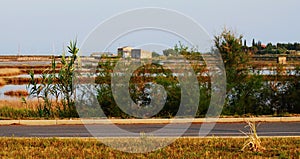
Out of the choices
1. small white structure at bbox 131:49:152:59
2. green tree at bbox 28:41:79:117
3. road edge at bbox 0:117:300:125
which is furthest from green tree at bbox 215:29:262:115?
green tree at bbox 28:41:79:117

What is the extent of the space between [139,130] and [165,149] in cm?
421

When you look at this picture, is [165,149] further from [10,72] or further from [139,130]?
[10,72]

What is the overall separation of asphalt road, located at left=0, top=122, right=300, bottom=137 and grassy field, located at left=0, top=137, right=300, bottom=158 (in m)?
2.01

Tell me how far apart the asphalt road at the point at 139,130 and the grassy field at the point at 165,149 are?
201 cm

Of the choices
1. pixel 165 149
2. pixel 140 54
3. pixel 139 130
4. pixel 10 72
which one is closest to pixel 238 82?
pixel 140 54

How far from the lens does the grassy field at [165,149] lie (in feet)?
29.4

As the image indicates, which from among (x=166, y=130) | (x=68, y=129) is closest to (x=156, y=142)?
(x=166, y=130)

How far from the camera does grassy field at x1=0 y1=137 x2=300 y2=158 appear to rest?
8969mm

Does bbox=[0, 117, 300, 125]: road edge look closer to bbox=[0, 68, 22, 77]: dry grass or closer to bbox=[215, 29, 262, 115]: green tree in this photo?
bbox=[215, 29, 262, 115]: green tree

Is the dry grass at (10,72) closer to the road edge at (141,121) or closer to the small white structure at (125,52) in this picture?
the small white structure at (125,52)

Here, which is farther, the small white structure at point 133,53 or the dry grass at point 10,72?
the dry grass at point 10,72

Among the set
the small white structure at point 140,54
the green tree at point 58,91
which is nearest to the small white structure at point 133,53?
the small white structure at point 140,54

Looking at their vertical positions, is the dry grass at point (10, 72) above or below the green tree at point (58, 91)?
above

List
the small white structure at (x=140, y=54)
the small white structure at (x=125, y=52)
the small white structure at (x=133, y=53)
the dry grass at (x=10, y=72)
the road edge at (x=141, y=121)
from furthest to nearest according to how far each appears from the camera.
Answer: the dry grass at (x=10, y=72) < the small white structure at (x=125, y=52) < the small white structure at (x=133, y=53) < the small white structure at (x=140, y=54) < the road edge at (x=141, y=121)
